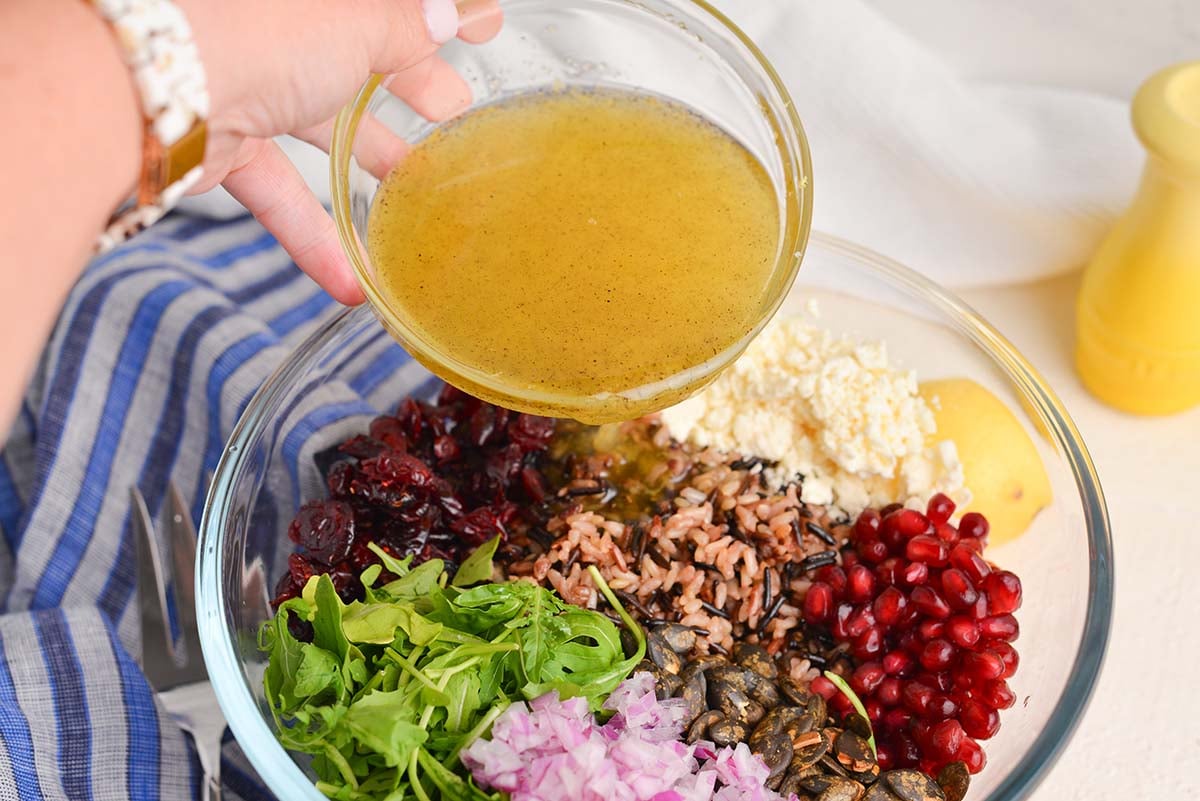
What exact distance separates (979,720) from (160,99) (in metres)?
1.48

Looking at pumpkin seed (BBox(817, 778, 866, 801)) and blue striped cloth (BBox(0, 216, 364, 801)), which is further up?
blue striped cloth (BBox(0, 216, 364, 801))

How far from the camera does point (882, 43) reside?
2.71 meters

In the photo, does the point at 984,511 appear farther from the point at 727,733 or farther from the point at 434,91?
the point at 434,91

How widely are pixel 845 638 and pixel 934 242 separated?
4.02 ft

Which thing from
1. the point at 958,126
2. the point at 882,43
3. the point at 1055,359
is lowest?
the point at 1055,359

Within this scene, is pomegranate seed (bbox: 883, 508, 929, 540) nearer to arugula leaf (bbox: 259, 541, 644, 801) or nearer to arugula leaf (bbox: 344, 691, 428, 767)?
arugula leaf (bbox: 259, 541, 644, 801)

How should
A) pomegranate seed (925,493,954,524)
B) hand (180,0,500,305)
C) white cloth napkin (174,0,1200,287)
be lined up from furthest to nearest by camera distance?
1. white cloth napkin (174,0,1200,287)
2. pomegranate seed (925,493,954,524)
3. hand (180,0,500,305)

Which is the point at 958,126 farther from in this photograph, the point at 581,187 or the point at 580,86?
the point at 581,187

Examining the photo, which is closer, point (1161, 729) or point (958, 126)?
point (1161, 729)

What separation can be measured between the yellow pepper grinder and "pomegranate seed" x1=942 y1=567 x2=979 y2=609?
88 cm

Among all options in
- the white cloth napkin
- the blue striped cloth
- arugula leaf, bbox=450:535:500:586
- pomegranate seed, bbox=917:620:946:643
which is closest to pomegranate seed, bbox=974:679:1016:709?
pomegranate seed, bbox=917:620:946:643

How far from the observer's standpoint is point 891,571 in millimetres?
1989

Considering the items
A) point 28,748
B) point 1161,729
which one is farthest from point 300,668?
point 1161,729

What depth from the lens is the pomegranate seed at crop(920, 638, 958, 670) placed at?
188 centimetres
